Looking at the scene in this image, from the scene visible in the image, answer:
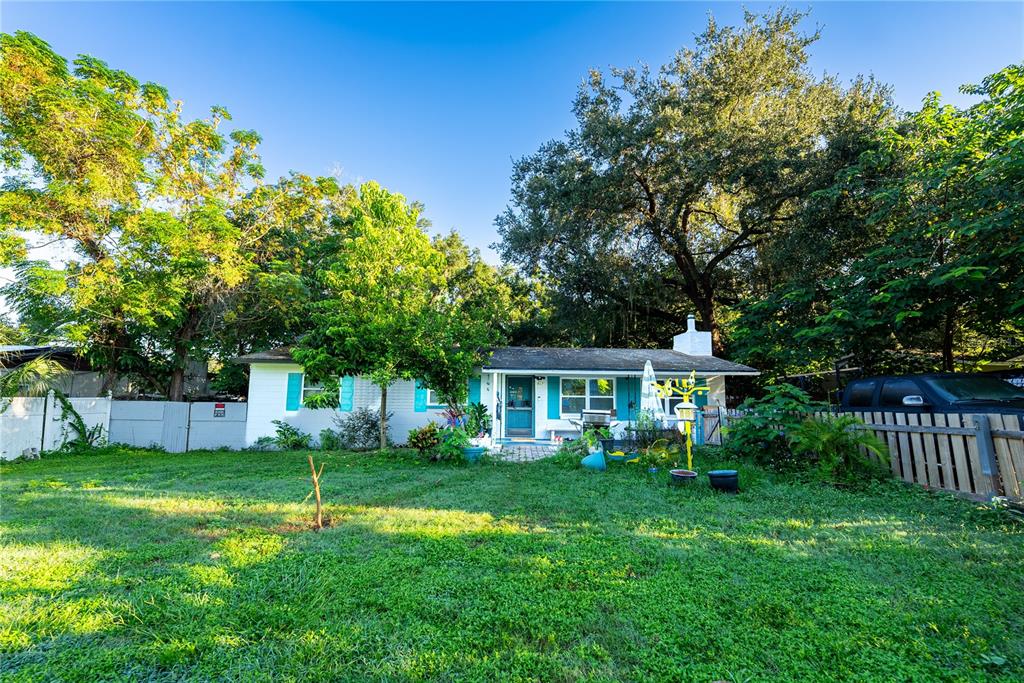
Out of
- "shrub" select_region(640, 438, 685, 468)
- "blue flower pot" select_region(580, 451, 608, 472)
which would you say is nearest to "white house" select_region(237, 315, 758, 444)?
"shrub" select_region(640, 438, 685, 468)

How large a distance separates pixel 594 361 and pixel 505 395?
3.08m

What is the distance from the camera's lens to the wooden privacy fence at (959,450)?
4.84 m

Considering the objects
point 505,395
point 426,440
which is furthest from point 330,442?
point 505,395

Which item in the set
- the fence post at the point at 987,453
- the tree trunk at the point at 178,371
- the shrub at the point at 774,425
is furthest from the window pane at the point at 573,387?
the tree trunk at the point at 178,371

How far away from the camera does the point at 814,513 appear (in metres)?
5.05

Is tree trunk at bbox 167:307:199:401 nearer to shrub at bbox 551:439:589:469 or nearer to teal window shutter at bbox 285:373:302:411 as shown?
teal window shutter at bbox 285:373:302:411

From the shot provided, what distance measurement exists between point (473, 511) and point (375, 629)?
9.27 feet

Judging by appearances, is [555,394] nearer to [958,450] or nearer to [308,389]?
[308,389]

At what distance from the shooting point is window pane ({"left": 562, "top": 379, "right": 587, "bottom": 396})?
13344 millimetres

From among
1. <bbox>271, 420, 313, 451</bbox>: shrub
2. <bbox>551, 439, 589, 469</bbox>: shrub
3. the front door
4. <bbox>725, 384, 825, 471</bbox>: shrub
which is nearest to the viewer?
<bbox>725, 384, 825, 471</bbox>: shrub

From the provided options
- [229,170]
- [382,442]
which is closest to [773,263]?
[382,442]

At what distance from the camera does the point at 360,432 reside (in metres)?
12.4

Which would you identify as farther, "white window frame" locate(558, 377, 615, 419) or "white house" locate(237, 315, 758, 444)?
"white window frame" locate(558, 377, 615, 419)

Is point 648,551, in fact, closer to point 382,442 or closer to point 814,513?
point 814,513
